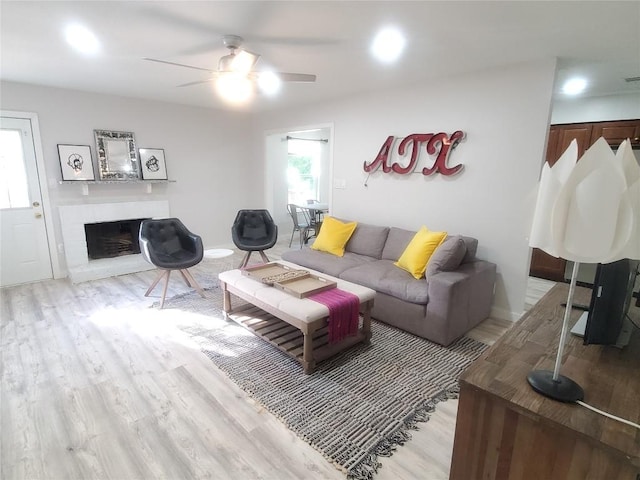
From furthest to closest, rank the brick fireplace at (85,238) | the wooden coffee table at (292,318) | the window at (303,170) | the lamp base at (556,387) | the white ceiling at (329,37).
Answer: the window at (303,170) < the brick fireplace at (85,238) < the wooden coffee table at (292,318) < the white ceiling at (329,37) < the lamp base at (556,387)

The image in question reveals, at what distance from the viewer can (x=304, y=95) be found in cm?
432

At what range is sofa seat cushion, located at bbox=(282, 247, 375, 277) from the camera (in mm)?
3463

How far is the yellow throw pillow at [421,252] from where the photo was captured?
307cm

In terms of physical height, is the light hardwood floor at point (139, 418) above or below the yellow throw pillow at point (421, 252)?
below

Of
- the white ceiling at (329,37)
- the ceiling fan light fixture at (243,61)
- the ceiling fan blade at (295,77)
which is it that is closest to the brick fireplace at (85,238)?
the white ceiling at (329,37)

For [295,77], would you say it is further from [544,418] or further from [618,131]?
[618,131]

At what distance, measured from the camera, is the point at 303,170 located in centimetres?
710

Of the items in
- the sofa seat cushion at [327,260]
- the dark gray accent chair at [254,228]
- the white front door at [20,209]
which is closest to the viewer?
the sofa seat cushion at [327,260]

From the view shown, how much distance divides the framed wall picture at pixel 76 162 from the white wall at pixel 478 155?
3.55m

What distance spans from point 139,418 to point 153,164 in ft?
13.0

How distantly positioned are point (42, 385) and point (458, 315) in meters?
3.13

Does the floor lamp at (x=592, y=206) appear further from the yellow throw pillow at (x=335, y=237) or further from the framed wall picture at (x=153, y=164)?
the framed wall picture at (x=153, y=164)

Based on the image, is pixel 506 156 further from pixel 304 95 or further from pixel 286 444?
pixel 286 444

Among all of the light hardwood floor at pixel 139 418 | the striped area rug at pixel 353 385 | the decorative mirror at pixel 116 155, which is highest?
the decorative mirror at pixel 116 155
